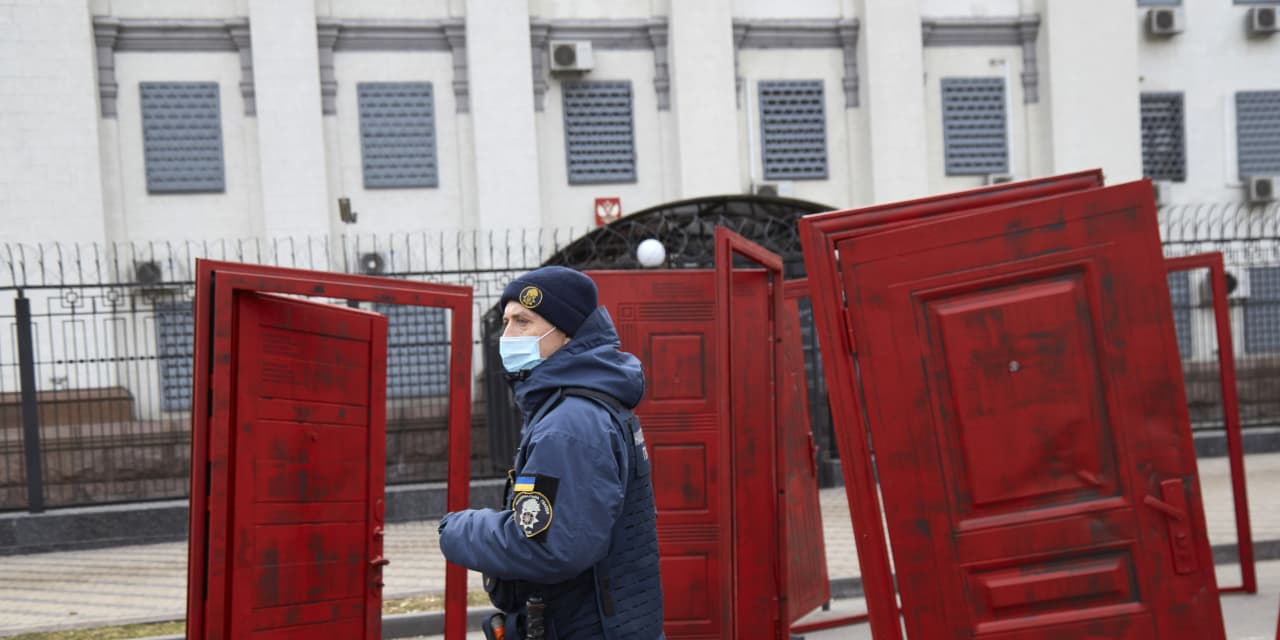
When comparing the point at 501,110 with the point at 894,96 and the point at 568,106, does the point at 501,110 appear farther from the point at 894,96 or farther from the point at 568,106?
the point at 894,96

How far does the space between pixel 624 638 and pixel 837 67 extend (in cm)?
1698

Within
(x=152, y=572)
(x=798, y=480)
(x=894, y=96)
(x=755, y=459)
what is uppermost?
(x=894, y=96)

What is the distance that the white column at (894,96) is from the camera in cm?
1830

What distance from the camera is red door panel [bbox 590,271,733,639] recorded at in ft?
19.1

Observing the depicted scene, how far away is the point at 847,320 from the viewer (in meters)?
3.27

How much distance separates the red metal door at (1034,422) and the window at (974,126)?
16419 mm

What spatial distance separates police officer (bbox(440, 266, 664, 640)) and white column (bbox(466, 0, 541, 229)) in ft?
46.9

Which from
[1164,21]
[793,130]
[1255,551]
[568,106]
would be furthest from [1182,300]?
[568,106]

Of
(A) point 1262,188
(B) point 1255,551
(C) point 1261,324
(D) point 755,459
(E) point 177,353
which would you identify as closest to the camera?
(D) point 755,459

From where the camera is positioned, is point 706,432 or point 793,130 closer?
point 706,432

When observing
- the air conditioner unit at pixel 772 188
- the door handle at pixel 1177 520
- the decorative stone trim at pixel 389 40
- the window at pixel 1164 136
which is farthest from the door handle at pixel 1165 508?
the window at pixel 1164 136

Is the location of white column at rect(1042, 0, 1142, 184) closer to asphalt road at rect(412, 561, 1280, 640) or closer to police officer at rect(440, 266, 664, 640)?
asphalt road at rect(412, 561, 1280, 640)

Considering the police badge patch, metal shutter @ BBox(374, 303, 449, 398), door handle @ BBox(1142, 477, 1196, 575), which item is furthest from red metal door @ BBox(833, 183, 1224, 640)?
metal shutter @ BBox(374, 303, 449, 398)

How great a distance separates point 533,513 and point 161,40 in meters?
16.2
